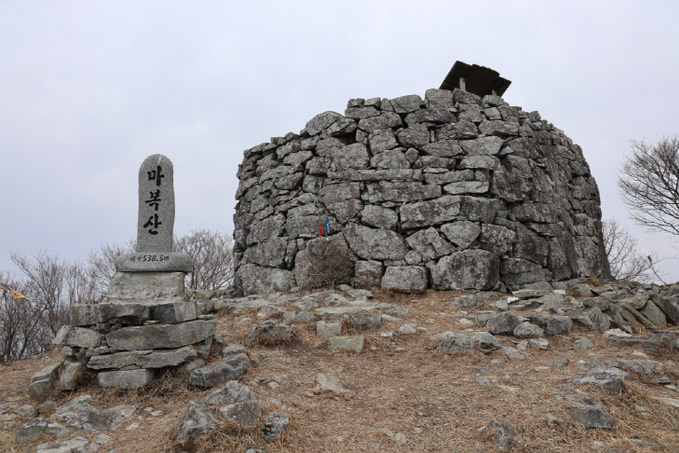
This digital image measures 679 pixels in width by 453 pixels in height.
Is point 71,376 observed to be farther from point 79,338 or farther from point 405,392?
point 405,392

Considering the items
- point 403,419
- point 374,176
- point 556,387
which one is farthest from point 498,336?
point 374,176

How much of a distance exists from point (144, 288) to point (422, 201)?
18.8ft

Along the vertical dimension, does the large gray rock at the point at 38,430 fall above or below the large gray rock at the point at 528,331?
below

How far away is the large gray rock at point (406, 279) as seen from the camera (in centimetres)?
800

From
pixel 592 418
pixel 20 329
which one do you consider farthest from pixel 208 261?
pixel 592 418

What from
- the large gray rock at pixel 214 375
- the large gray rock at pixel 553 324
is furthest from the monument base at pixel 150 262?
the large gray rock at pixel 553 324

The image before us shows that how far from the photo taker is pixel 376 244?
846 cm

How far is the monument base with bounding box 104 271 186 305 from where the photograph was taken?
15.5 feet

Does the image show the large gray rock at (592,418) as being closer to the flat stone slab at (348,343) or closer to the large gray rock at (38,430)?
the flat stone slab at (348,343)

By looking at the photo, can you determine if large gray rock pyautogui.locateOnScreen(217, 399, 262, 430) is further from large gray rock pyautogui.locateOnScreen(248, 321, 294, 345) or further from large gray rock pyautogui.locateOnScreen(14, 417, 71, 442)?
large gray rock pyautogui.locateOnScreen(248, 321, 294, 345)

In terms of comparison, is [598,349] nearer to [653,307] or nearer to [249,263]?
[653,307]

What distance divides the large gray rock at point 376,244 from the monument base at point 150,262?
4.28m

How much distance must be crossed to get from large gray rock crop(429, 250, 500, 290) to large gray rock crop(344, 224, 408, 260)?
87cm

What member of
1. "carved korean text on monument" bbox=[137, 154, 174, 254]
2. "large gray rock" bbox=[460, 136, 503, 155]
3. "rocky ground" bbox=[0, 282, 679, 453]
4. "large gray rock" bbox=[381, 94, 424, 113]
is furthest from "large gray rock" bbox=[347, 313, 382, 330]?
"large gray rock" bbox=[381, 94, 424, 113]
